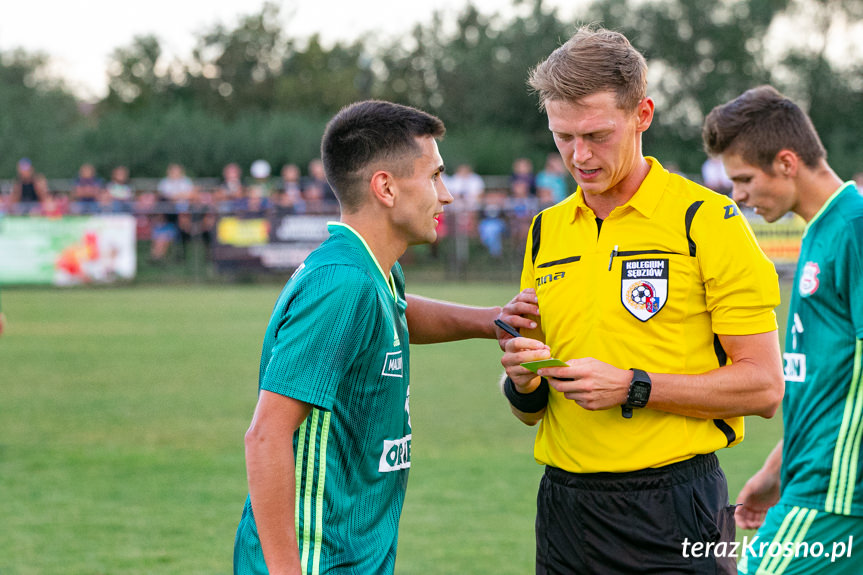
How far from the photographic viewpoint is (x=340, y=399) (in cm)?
290

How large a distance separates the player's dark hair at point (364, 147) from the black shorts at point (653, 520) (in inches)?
45.9

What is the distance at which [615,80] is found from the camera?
3084 mm

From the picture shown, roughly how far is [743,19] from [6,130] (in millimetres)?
33086

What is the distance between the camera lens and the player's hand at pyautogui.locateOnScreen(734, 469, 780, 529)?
407 cm

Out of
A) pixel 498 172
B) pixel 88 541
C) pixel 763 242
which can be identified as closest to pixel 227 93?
pixel 498 172

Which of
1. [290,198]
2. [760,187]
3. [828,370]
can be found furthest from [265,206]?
[828,370]

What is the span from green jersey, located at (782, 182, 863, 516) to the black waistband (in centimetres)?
69

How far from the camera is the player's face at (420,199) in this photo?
10.5 feet

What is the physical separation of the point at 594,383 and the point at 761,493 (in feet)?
5.05

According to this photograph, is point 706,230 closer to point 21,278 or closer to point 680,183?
point 680,183

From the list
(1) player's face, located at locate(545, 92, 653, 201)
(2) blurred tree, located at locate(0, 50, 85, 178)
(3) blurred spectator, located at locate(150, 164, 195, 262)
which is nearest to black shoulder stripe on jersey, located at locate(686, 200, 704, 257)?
(1) player's face, located at locate(545, 92, 653, 201)

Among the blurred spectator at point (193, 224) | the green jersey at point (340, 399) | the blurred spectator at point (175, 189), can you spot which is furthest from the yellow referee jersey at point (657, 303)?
the blurred spectator at point (175, 189)

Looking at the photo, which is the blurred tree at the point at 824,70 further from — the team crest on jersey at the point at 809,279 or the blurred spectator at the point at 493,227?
the team crest on jersey at the point at 809,279

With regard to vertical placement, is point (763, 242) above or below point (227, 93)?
below
